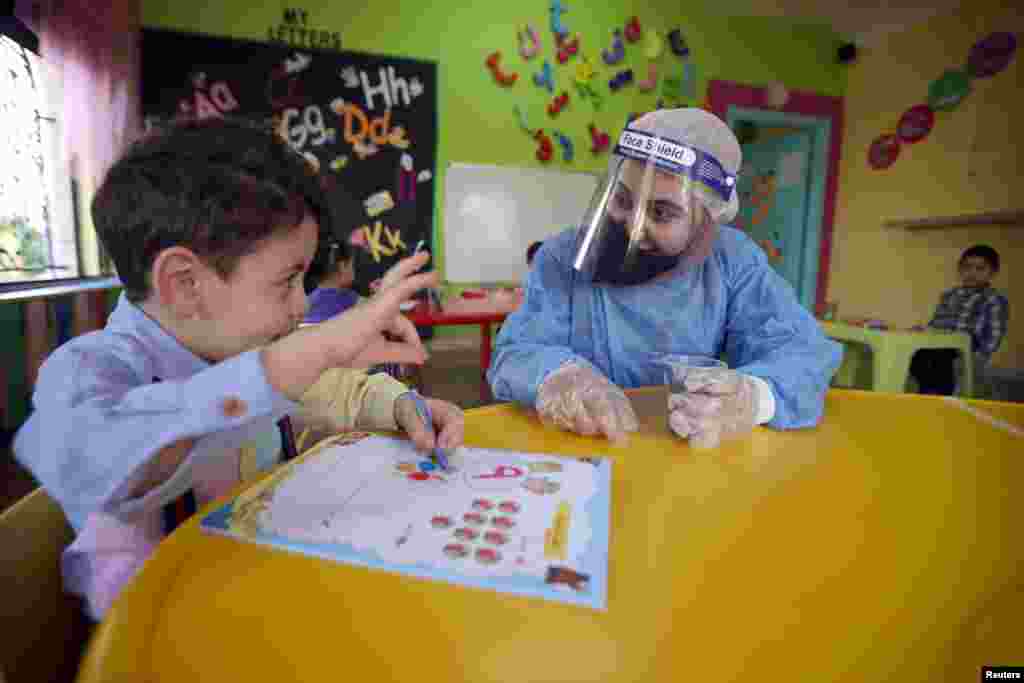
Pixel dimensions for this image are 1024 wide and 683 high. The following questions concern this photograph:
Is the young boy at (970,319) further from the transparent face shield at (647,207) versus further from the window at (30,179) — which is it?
the window at (30,179)

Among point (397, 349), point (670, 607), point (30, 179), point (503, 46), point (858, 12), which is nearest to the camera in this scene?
point (670, 607)

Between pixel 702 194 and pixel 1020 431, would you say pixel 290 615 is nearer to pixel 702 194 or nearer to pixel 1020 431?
pixel 702 194

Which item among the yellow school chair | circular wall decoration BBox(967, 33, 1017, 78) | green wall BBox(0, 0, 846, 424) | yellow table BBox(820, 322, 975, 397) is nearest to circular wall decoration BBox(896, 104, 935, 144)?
circular wall decoration BBox(967, 33, 1017, 78)

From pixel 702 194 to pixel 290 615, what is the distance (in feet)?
2.88

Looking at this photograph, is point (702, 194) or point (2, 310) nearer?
point (702, 194)

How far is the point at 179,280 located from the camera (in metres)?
0.51

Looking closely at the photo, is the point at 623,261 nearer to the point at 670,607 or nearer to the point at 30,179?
the point at 670,607

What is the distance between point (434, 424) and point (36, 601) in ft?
1.36

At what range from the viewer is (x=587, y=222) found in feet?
3.25

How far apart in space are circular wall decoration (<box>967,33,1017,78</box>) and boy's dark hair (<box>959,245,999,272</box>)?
127cm

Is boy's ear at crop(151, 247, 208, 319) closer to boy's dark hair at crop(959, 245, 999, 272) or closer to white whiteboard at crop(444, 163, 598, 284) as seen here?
white whiteboard at crop(444, 163, 598, 284)

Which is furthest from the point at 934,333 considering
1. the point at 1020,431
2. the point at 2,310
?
the point at 2,310

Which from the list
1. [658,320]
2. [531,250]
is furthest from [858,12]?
[658,320]

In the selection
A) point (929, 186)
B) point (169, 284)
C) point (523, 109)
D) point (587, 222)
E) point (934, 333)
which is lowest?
point (934, 333)
